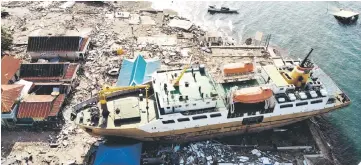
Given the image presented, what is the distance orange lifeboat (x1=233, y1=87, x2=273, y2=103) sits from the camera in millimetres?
28531

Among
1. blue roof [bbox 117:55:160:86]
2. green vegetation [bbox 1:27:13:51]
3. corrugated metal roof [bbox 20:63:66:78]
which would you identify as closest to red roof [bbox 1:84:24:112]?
corrugated metal roof [bbox 20:63:66:78]

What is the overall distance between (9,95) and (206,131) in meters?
18.5

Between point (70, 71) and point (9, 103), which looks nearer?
point (9, 103)

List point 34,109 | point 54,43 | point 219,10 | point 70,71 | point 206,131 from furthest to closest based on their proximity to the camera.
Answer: point 219,10 < point 54,43 < point 70,71 < point 34,109 < point 206,131

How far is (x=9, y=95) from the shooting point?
103ft

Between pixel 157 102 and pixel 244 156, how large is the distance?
9.11 m

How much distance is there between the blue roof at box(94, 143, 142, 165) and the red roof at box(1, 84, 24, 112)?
9.77 meters

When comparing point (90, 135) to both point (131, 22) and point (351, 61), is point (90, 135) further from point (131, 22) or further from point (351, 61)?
point (351, 61)

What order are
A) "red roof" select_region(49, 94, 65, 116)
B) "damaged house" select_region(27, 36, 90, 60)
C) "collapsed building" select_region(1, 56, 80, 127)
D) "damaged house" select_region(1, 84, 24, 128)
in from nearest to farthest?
"damaged house" select_region(1, 84, 24, 128) < "collapsed building" select_region(1, 56, 80, 127) < "red roof" select_region(49, 94, 65, 116) < "damaged house" select_region(27, 36, 90, 60)

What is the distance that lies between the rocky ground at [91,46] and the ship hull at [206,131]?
1.04m

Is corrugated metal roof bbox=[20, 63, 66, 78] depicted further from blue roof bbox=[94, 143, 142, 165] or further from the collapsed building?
blue roof bbox=[94, 143, 142, 165]

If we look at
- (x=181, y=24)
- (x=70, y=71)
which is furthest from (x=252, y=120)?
(x=181, y=24)

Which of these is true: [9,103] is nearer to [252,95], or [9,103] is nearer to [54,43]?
[54,43]

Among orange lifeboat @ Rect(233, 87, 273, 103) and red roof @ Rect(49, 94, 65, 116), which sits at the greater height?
orange lifeboat @ Rect(233, 87, 273, 103)
